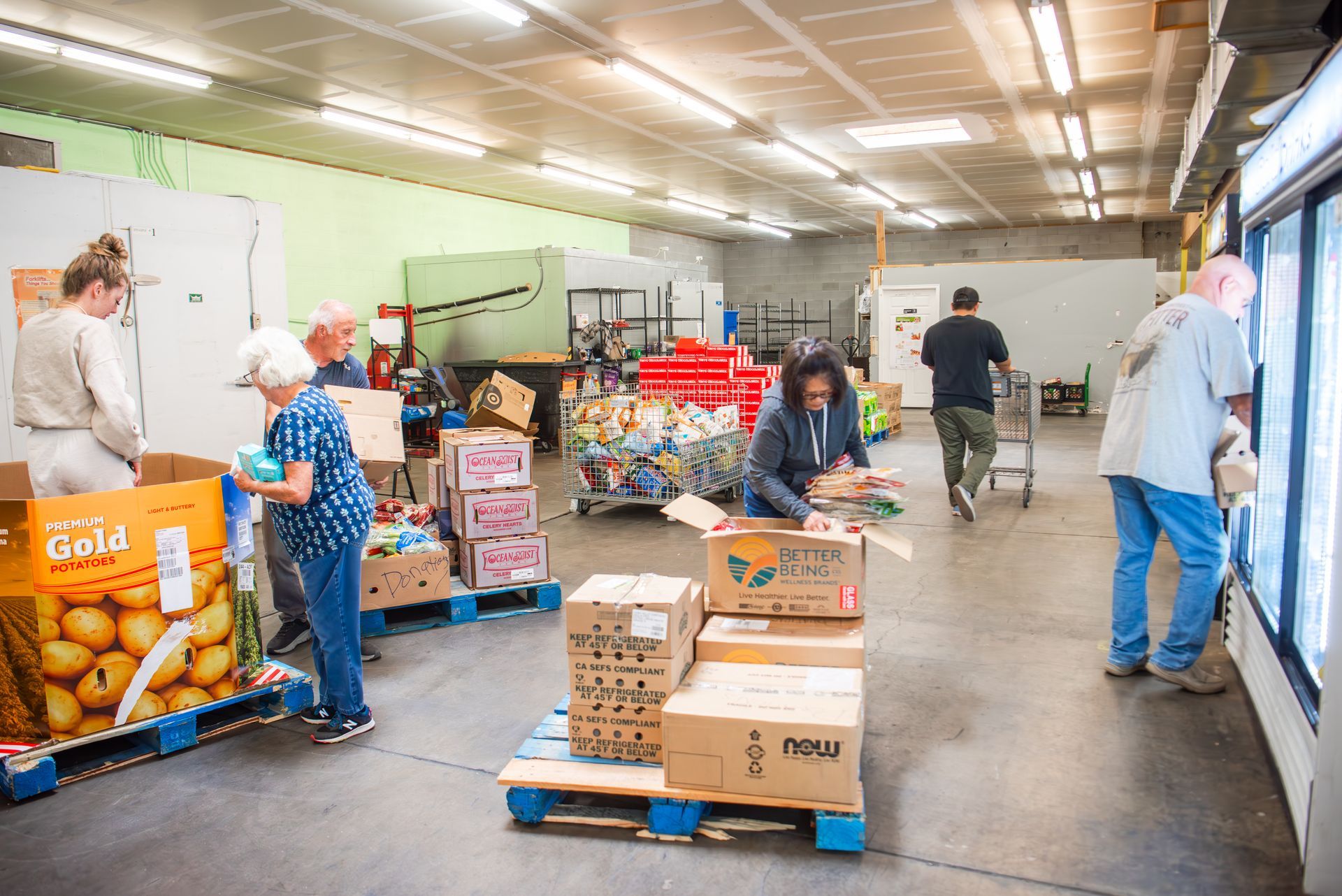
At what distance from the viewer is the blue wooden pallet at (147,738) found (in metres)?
2.87

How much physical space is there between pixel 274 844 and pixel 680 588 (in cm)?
142

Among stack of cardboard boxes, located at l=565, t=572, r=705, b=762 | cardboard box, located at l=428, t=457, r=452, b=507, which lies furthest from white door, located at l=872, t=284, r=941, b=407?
stack of cardboard boxes, located at l=565, t=572, r=705, b=762

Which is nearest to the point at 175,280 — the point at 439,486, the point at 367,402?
the point at 367,402

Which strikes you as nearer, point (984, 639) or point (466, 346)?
point (984, 639)

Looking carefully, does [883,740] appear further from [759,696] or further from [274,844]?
[274,844]

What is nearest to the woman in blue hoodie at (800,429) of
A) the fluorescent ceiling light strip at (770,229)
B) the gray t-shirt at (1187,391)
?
the gray t-shirt at (1187,391)

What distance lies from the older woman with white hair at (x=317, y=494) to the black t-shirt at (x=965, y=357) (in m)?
4.65

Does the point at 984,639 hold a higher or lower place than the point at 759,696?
lower

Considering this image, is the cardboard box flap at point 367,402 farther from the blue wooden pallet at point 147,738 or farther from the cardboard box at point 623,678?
the cardboard box at point 623,678

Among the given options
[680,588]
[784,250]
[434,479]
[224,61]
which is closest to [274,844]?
[680,588]

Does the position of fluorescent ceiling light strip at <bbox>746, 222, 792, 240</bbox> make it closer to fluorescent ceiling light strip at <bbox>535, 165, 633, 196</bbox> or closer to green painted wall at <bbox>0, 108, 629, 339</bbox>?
fluorescent ceiling light strip at <bbox>535, 165, 633, 196</bbox>

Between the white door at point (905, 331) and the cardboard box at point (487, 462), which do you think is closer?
the cardboard box at point (487, 462)

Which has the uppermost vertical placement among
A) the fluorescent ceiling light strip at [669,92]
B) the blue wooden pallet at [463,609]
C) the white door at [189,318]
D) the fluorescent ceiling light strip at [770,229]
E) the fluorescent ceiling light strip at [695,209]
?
the fluorescent ceiling light strip at [770,229]

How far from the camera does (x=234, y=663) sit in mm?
3354
